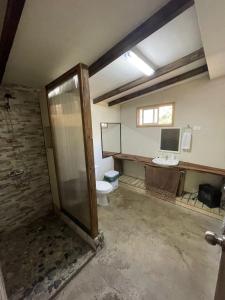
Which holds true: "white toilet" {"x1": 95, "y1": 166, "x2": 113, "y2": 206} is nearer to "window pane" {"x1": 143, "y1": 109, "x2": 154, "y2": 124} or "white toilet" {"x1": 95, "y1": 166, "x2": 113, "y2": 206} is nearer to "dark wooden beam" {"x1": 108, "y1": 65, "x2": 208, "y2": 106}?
"window pane" {"x1": 143, "y1": 109, "x2": 154, "y2": 124}

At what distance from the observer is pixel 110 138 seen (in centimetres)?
396

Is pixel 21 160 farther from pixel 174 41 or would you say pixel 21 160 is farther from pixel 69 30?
pixel 174 41

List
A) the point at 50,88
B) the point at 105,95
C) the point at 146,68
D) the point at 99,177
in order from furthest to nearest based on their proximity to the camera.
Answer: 1. the point at 99,177
2. the point at 105,95
3. the point at 146,68
4. the point at 50,88

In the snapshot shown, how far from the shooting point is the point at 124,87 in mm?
2691

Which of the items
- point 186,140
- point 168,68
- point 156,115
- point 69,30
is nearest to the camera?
point 69,30

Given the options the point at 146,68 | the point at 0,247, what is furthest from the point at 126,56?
the point at 0,247

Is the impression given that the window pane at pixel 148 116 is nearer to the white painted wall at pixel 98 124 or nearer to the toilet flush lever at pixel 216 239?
the white painted wall at pixel 98 124

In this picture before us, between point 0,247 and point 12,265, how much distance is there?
0.45 meters

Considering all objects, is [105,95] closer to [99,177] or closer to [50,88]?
[50,88]

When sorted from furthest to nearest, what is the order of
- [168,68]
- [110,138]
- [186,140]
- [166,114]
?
[110,138] < [166,114] < [186,140] < [168,68]

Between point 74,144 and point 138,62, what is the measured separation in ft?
4.70

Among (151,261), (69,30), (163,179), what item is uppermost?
(69,30)

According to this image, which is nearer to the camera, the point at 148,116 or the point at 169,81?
the point at 169,81

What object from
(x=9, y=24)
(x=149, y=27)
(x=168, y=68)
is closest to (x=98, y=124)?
(x=168, y=68)
